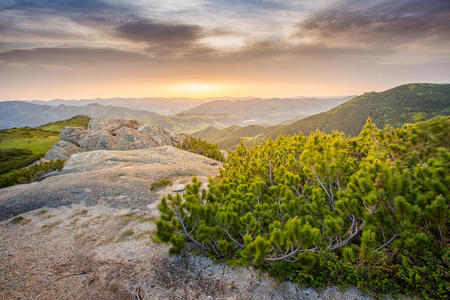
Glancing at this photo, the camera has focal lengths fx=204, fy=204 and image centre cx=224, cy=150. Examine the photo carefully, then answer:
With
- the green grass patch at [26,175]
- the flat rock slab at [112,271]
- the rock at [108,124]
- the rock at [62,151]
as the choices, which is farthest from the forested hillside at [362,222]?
the rock at [108,124]

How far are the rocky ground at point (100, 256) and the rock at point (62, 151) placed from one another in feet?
66.0

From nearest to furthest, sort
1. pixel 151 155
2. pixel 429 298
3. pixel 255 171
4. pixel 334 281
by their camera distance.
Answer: pixel 429 298
pixel 334 281
pixel 255 171
pixel 151 155

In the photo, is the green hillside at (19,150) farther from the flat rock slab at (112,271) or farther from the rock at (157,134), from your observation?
the flat rock slab at (112,271)

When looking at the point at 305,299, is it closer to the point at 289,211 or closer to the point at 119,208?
the point at 289,211

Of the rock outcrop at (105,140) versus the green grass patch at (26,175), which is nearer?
the green grass patch at (26,175)

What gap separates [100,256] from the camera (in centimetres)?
829

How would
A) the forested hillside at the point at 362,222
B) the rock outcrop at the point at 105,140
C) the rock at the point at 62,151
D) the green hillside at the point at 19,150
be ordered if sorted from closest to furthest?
the forested hillside at the point at 362,222
the rock at the point at 62,151
the rock outcrop at the point at 105,140
the green hillside at the point at 19,150

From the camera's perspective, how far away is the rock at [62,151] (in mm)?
32062

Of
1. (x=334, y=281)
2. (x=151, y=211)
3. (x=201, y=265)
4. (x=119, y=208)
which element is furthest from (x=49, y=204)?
(x=334, y=281)

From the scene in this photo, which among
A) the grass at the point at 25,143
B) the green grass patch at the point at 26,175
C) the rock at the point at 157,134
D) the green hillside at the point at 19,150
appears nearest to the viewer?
the green grass patch at the point at 26,175

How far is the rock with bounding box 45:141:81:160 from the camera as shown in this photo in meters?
32.1

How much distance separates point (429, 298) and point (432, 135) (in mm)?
4590

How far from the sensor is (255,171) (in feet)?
32.6

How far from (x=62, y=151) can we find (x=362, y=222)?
40.0 metres
